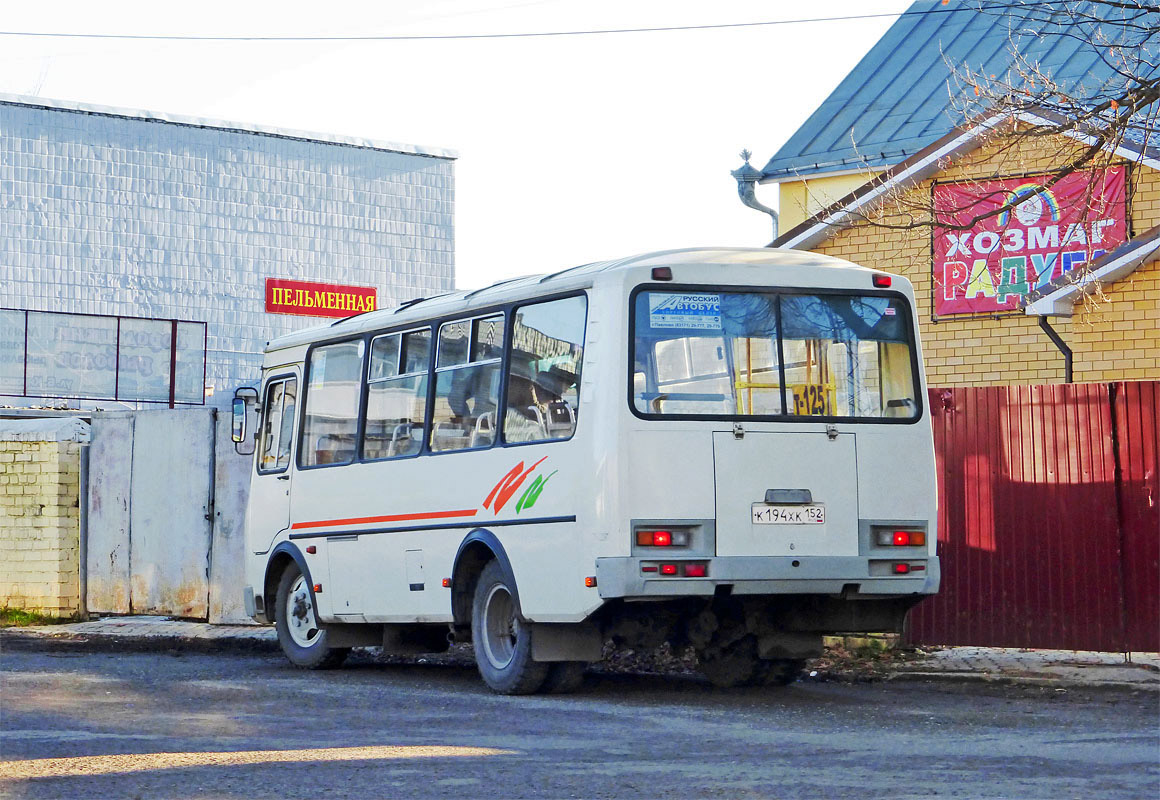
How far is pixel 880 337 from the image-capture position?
478 inches

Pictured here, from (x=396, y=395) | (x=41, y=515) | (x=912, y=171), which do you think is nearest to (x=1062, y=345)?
(x=912, y=171)

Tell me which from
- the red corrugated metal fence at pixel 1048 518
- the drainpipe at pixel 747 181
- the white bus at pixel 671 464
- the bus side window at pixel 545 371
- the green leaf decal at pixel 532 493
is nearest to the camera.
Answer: the white bus at pixel 671 464

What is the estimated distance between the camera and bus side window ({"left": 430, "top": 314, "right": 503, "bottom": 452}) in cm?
1261

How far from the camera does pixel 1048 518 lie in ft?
47.3

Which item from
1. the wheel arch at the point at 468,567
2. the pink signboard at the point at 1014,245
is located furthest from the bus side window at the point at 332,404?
the pink signboard at the point at 1014,245

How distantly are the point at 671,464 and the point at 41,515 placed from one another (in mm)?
11831

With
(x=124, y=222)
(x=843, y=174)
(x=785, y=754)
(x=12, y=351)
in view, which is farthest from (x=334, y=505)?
(x=124, y=222)

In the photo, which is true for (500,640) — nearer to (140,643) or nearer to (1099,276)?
(140,643)

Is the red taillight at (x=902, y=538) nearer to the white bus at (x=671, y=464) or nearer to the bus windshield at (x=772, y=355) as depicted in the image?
the white bus at (x=671, y=464)

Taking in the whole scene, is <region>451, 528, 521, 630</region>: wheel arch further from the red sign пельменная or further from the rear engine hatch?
the red sign пельменная

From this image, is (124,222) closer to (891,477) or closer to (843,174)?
(843,174)

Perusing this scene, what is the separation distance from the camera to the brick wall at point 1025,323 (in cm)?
2055

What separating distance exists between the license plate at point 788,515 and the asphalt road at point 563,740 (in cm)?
115

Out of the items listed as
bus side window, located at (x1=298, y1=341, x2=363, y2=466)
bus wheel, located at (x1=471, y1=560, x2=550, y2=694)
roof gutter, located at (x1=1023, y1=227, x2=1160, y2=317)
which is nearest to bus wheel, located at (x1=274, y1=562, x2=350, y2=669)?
bus side window, located at (x1=298, y1=341, x2=363, y2=466)
